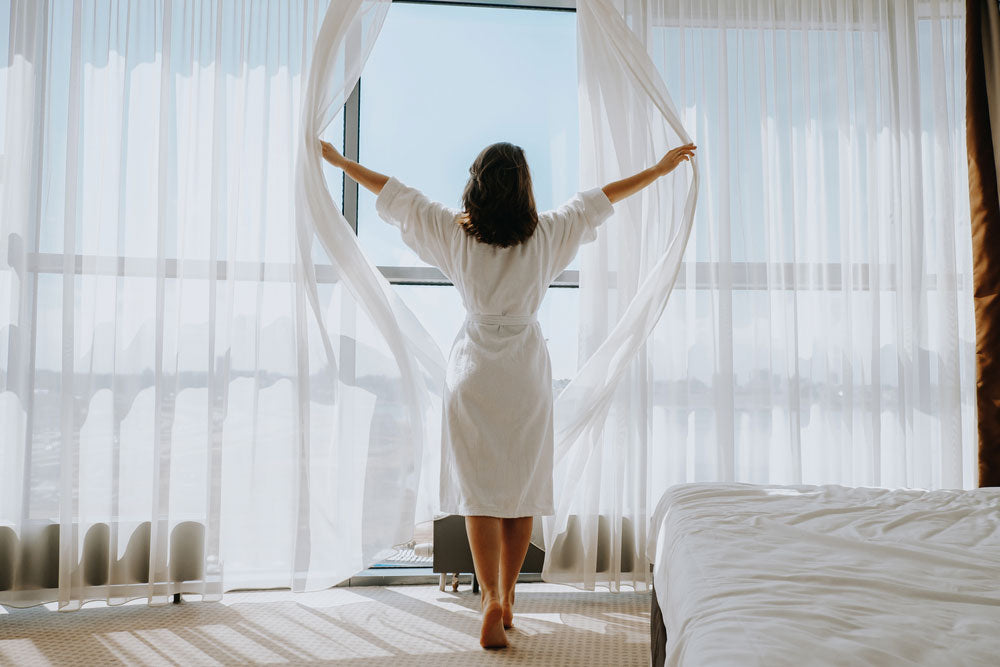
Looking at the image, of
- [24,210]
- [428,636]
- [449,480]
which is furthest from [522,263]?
[24,210]

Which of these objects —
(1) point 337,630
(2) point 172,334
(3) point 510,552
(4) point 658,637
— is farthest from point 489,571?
(2) point 172,334

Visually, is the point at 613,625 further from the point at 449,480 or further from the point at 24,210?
the point at 24,210

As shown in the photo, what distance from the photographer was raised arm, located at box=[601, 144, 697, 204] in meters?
2.25

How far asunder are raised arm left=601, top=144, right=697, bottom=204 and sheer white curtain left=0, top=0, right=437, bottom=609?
2.68ft

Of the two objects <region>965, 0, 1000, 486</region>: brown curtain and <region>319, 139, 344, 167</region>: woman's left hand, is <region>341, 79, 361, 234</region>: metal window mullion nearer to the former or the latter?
<region>319, 139, 344, 167</region>: woman's left hand

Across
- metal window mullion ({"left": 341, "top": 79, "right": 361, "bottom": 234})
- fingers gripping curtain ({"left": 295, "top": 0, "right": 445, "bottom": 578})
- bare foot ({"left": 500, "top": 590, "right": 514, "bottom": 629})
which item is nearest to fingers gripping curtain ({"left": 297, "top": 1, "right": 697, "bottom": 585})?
fingers gripping curtain ({"left": 295, "top": 0, "right": 445, "bottom": 578})

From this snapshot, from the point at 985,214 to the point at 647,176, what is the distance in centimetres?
131

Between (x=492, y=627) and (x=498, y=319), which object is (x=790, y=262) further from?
(x=492, y=627)

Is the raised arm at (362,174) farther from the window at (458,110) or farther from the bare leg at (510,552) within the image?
the bare leg at (510,552)

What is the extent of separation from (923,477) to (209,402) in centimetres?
254

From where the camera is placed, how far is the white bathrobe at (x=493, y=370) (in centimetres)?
205

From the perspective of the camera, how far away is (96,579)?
2352mm

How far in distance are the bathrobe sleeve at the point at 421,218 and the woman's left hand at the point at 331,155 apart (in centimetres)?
18

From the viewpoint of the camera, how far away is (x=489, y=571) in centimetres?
206
